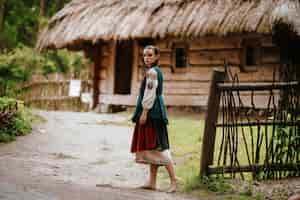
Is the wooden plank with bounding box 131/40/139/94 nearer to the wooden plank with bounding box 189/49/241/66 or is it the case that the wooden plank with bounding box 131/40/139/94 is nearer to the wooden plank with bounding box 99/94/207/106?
the wooden plank with bounding box 99/94/207/106

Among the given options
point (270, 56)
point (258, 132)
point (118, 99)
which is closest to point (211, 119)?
point (258, 132)

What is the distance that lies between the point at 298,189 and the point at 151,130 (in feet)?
5.29

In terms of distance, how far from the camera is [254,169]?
5.04m

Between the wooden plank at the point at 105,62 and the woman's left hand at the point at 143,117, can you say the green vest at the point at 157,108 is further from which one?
the wooden plank at the point at 105,62

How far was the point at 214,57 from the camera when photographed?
41.1 feet

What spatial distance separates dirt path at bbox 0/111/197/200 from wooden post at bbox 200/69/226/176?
0.56m

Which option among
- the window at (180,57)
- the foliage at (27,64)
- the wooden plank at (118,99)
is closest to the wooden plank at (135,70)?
the wooden plank at (118,99)

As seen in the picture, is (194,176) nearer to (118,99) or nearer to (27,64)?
(118,99)

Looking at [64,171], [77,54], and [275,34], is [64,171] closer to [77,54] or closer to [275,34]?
[275,34]

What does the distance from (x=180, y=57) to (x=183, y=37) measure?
4.51 ft

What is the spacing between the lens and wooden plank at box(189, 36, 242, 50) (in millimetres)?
12234

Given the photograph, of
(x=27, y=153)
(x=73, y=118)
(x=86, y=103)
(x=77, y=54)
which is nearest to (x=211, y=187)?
(x=27, y=153)

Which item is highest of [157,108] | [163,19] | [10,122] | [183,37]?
[163,19]

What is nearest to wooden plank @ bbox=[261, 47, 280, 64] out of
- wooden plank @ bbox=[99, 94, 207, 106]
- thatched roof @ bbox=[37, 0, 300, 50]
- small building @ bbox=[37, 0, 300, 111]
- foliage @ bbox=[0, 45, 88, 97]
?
small building @ bbox=[37, 0, 300, 111]
